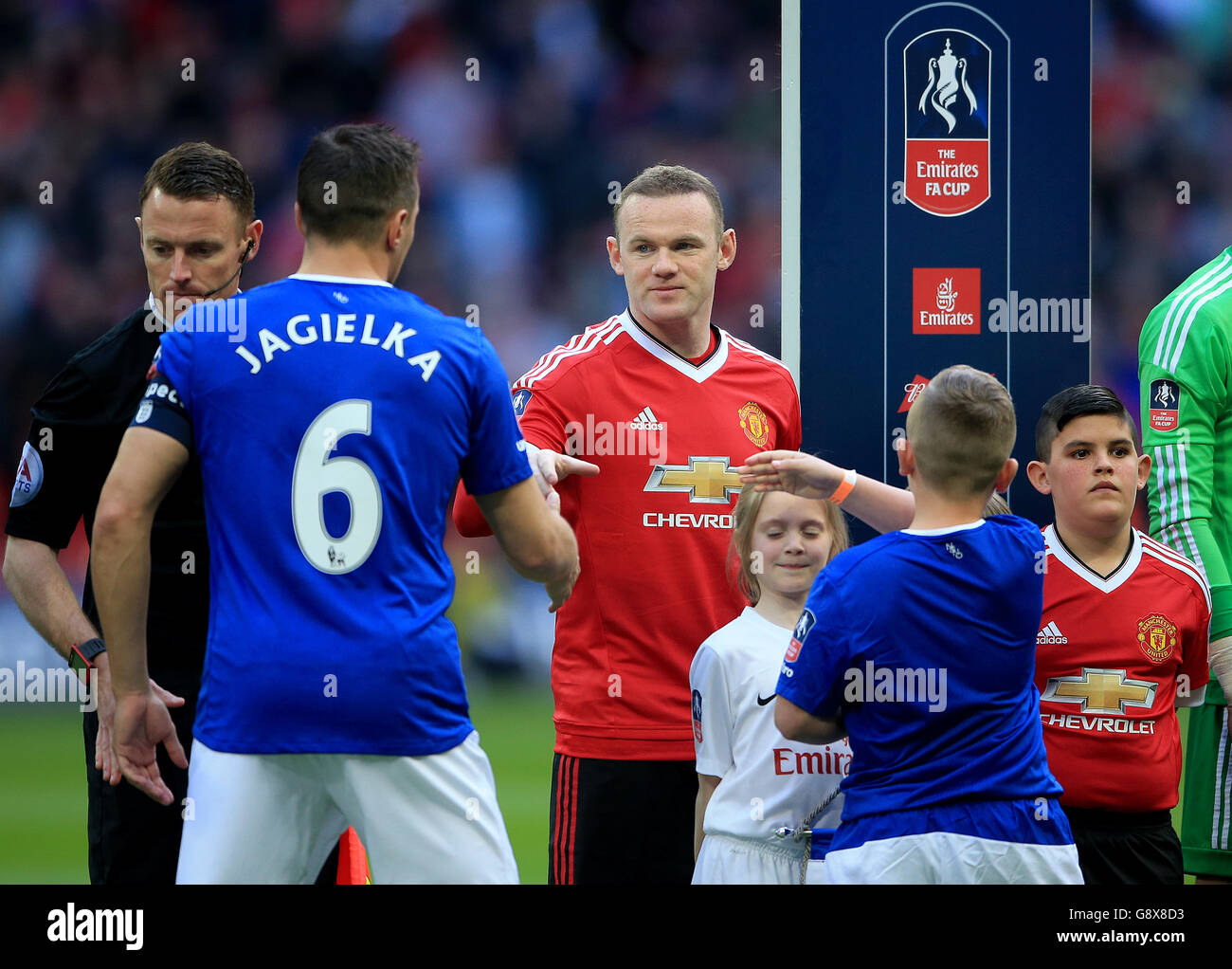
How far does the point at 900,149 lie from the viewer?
12.4 ft

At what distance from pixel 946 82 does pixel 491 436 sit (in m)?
2.11

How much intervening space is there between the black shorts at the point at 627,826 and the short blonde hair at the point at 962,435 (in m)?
1.04

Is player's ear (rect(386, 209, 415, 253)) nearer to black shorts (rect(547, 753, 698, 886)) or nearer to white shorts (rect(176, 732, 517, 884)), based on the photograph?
white shorts (rect(176, 732, 517, 884))

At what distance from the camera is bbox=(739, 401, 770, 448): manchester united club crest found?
334 centimetres

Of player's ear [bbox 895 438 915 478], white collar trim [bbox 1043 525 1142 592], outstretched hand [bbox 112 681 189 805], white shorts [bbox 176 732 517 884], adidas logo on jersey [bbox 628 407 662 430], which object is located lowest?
white shorts [bbox 176 732 517 884]

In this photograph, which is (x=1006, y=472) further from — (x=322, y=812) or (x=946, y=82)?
(x=946, y=82)

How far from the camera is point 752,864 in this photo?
9.11ft

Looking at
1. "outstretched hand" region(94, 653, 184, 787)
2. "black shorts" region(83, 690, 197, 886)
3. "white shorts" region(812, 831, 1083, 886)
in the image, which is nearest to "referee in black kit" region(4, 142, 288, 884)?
"black shorts" region(83, 690, 197, 886)

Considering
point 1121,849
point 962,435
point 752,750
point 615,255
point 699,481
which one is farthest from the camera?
point 615,255

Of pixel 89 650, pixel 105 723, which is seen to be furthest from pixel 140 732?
pixel 89 650

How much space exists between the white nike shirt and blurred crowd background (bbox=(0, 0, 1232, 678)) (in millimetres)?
5560

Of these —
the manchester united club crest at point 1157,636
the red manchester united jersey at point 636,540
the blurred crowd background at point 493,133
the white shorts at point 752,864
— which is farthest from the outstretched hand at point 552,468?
the blurred crowd background at point 493,133

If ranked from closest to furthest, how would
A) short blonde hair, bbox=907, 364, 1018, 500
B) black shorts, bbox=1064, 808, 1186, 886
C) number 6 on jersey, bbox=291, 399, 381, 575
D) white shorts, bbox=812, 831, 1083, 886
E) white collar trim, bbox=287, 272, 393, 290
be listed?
number 6 on jersey, bbox=291, 399, 381, 575 → white collar trim, bbox=287, 272, 393, 290 → white shorts, bbox=812, 831, 1083, 886 → short blonde hair, bbox=907, 364, 1018, 500 → black shorts, bbox=1064, 808, 1186, 886

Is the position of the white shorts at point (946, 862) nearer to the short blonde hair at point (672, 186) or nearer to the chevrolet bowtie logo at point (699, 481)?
the chevrolet bowtie logo at point (699, 481)
